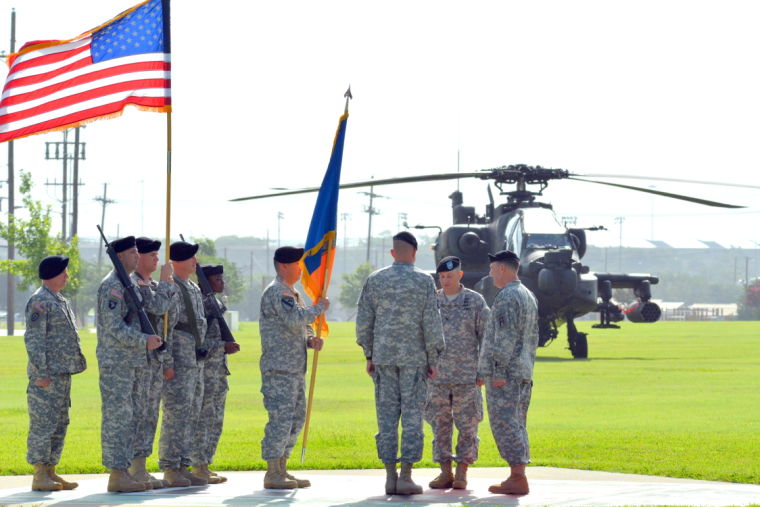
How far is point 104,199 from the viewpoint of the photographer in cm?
11188

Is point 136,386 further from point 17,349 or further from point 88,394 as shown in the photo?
point 17,349

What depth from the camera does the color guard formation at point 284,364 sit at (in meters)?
10.0

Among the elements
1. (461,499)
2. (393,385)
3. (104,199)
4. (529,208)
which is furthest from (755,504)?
(104,199)

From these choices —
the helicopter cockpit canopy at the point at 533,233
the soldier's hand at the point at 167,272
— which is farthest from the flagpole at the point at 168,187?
the helicopter cockpit canopy at the point at 533,233

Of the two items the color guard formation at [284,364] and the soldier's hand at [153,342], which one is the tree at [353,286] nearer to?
the color guard formation at [284,364]

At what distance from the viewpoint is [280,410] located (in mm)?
10320

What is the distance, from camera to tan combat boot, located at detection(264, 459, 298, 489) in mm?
10289

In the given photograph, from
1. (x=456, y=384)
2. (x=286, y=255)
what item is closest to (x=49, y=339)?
(x=286, y=255)

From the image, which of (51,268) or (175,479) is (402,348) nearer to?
(175,479)

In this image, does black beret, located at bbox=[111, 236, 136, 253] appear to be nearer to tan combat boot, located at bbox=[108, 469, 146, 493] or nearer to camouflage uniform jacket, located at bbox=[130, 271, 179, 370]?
camouflage uniform jacket, located at bbox=[130, 271, 179, 370]

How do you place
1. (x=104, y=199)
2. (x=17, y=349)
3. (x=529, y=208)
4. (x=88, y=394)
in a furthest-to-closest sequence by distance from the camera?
(x=104, y=199)
(x=17, y=349)
(x=529, y=208)
(x=88, y=394)

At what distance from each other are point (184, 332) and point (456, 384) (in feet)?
7.50

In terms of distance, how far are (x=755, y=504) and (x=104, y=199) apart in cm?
10621

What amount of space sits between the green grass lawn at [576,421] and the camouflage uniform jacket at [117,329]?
7.43 feet
